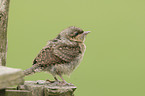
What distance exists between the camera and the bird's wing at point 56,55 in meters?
4.31

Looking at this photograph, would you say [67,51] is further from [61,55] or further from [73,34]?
[73,34]

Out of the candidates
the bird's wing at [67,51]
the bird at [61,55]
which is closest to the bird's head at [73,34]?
the bird at [61,55]

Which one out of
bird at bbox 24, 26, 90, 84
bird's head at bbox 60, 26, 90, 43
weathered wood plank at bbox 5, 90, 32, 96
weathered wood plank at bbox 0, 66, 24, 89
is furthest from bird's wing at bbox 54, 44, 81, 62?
weathered wood plank at bbox 0, 66, 24, 89

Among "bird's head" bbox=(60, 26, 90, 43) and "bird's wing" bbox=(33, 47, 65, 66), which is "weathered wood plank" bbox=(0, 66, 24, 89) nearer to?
"bird's wing" bbox=(33, 47, 65, 66)

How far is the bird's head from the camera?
471 centimetres

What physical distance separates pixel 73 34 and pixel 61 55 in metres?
0.52

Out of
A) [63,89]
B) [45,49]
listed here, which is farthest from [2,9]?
[63,89]

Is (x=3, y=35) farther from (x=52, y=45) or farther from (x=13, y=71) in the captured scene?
(x=13, y=71)

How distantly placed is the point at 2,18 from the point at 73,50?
3.70 ft

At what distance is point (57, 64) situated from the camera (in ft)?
14.4

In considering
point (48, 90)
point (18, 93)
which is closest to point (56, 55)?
point (48, 90)

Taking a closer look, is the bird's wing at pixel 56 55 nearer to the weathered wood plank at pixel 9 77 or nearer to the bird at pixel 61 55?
the bird at pixel 61 55

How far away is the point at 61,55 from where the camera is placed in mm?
4387

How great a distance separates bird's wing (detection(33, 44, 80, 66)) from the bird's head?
7.6 inches
